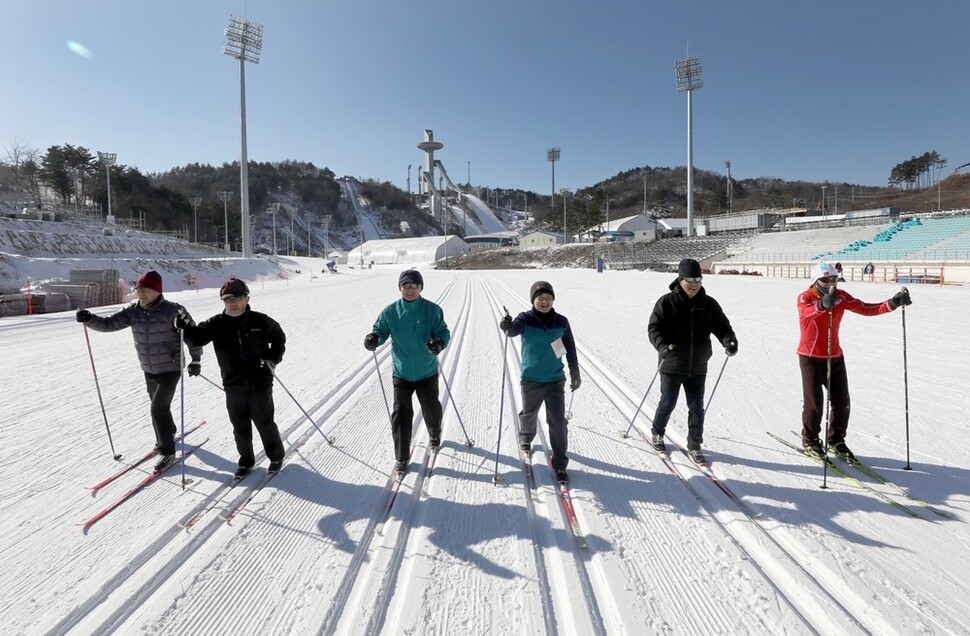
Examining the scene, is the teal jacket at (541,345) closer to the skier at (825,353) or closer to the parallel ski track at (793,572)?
the parallel ski track at (793,572)

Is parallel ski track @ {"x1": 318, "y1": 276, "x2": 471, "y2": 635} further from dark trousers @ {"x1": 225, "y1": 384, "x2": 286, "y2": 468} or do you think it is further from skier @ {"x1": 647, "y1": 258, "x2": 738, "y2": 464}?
skier @ {"x1": 647, "y1": 258, "x2": 738, "y2": 464}

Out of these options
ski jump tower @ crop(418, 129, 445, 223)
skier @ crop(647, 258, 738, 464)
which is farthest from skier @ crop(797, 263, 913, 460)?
ski jump tower @ crop(418, 129, 445, 223)

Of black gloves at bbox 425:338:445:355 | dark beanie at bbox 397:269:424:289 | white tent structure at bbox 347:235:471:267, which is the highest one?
white tent structure at bbox 347:235:471:267

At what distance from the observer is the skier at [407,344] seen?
386cm

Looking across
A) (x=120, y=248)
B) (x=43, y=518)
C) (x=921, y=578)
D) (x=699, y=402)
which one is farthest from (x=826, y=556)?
(x=120, y=248)

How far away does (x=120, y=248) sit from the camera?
32.6m

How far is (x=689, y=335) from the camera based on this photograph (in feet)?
13.0

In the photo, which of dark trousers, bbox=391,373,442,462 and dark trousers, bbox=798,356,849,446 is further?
dark trousers, bbox=798,356,849,446

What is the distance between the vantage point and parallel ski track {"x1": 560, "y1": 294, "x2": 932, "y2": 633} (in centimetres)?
235

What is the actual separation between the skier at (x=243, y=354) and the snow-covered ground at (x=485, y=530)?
0.52m

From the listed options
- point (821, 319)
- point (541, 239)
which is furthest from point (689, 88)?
point (821, 319)

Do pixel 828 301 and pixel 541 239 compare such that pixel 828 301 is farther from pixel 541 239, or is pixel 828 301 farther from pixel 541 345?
pixel 541 239

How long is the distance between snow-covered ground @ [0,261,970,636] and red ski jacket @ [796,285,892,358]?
3.29 feet

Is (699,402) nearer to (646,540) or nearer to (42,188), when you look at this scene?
(646,540)
